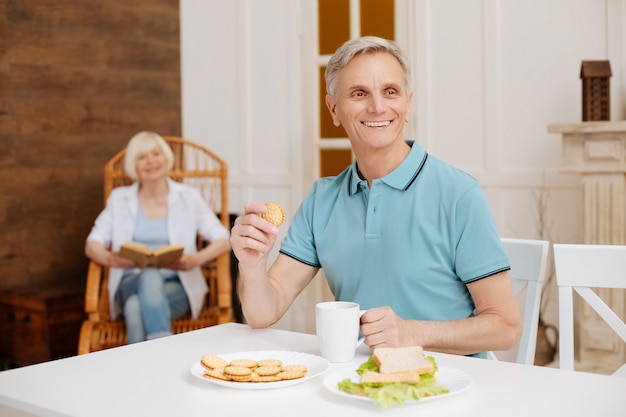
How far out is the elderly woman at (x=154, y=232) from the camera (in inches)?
144

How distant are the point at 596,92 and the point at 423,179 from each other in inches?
73.1

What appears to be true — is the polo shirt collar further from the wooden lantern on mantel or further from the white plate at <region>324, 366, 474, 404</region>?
the wooden lantern on mantel

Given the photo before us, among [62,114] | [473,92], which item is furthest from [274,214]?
[62,114]

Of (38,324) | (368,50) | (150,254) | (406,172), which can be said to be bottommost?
(38,324)

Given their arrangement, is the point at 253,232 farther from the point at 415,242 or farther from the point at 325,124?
the point at 325,124

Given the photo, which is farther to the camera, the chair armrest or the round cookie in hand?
Answer: the chair armrest

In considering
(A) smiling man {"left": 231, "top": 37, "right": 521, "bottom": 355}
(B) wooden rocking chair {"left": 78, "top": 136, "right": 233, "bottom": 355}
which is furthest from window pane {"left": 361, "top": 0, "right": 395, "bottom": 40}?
(A) smiling man {"left": 231, "top": 37, "right": 521, "bottom": 355}

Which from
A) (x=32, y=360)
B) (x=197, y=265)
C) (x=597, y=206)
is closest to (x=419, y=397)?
(x=597, y=206)

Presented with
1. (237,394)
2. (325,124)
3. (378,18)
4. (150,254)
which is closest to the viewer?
(237,394)

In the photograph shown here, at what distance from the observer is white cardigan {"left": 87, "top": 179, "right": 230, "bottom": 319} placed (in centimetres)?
373

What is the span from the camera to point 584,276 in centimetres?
163

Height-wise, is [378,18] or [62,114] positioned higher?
[378,18]

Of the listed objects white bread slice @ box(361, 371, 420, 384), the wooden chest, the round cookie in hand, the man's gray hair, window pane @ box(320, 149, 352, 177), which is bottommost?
the wooden chest

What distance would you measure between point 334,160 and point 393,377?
3.45 meters
